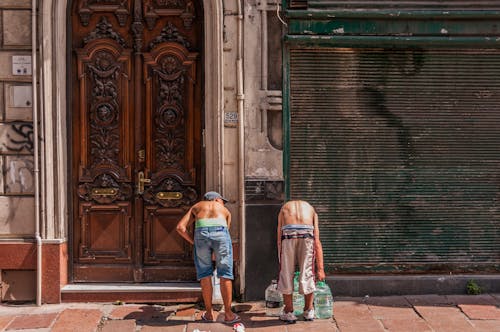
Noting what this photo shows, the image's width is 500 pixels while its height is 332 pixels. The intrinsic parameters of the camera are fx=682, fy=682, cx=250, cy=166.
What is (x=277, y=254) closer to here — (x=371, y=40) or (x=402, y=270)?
(x=402, y=270)

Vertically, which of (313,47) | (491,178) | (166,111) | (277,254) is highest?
(313,47)

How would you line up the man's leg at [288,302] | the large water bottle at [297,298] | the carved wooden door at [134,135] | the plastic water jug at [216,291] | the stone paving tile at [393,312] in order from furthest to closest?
the carved wooden door at [134,135], the plastic water jug at [216,291], the large water bottle at [297,298], the stone paving tile at [393,312], the man's leg at [288,302]

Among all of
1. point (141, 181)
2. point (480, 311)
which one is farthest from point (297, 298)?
point (141, 181)

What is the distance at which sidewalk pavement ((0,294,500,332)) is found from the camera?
747cm

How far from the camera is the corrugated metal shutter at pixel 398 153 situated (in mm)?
8609

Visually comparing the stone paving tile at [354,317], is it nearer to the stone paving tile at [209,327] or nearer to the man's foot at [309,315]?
the man's foot at [309,315]

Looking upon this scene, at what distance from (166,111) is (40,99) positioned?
60.2 inches

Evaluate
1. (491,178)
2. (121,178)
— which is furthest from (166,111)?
(491,178)

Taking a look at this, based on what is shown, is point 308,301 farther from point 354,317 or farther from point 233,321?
point 233,321

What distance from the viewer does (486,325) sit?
748 centimetres

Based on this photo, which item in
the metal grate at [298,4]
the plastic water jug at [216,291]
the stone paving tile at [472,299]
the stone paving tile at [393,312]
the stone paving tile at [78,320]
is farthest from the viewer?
the metal grate at [298,4]

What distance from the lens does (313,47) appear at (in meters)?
8.53

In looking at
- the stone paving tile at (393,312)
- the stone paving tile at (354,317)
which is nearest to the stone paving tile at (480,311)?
the stone paving tile at (393,312)

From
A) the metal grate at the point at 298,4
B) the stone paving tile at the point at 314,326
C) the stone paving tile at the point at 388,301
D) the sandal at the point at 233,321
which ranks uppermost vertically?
the metal grate at the point at 298,4
